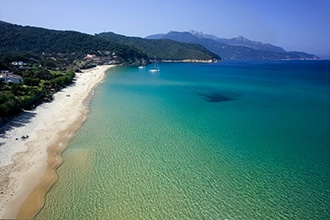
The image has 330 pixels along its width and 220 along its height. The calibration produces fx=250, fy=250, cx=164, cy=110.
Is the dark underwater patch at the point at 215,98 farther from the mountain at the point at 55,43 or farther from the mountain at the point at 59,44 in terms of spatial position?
the mountain at the point at 55,43

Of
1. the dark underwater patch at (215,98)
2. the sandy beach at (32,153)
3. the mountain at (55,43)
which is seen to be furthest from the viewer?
the mountain at (55,43)

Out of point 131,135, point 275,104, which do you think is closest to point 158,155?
point 131,135

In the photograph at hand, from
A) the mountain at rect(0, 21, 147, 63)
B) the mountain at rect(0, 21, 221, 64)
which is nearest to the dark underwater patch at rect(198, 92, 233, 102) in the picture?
the mountain at rect(0, 21, 221, 64)

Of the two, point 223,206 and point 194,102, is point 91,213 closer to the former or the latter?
point 223,206

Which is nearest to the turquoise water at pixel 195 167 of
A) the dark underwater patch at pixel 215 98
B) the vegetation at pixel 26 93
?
the vegetation at pixel 26 93

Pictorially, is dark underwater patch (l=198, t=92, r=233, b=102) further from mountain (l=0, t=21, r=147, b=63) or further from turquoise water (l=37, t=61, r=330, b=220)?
mountain (l=0, t=21, r=147, b=63)

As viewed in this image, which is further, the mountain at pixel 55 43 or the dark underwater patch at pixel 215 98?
the mountain at pixel 55 43

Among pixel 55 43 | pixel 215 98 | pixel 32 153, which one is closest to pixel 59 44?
pixel 55 43

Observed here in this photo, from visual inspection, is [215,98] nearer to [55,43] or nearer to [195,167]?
[195,167]
